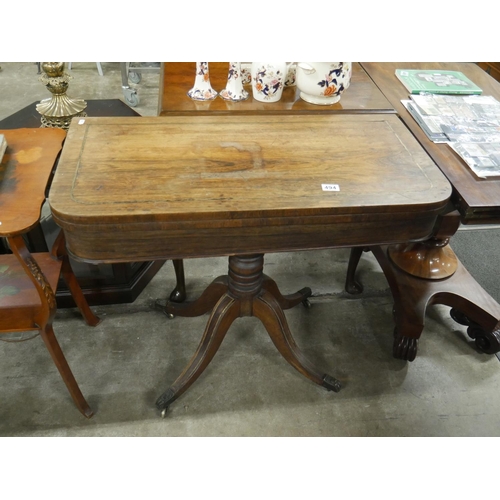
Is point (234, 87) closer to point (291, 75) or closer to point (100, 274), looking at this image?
point (291, 75)

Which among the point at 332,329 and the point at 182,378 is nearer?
the point at 182,378

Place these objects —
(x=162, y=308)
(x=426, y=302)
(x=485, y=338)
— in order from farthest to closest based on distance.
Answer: (x=162, y=308) < (x=485, y=338) < (x=426, y=302)

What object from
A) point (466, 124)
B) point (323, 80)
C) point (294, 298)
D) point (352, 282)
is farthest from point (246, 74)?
point (352, 282)

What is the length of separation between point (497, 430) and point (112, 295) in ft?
4.89

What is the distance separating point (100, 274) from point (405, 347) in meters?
1.20

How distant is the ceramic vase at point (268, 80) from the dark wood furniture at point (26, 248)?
0.60m

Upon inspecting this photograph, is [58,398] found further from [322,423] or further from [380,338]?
[380,338]

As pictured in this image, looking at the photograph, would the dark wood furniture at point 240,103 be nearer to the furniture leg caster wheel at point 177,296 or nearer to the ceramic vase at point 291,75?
the ceramic vase at point 291,75

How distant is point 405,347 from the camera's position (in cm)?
165

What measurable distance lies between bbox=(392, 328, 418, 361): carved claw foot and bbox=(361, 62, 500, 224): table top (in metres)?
0.58

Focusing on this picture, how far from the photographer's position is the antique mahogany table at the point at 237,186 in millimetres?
977

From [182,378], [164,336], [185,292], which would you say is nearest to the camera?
[182,378]

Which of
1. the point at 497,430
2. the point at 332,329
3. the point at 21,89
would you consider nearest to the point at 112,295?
the point at 332,329

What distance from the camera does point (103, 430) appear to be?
4.81 feet
